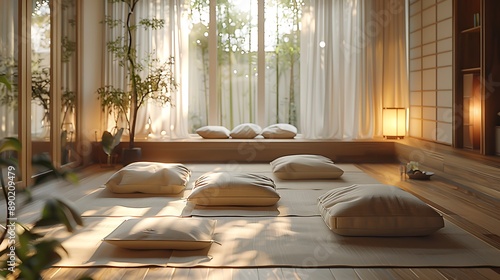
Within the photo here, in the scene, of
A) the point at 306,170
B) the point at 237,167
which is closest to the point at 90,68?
the point at 237,167

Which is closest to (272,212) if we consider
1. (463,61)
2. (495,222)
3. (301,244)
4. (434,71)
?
(301,244)

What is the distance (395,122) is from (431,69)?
81 cm

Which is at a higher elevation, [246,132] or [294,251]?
[246,132]

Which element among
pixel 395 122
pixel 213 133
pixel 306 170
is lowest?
pixel 306 170

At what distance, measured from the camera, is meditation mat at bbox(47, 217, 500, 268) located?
2.54 meters

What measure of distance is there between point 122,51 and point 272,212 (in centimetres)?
401

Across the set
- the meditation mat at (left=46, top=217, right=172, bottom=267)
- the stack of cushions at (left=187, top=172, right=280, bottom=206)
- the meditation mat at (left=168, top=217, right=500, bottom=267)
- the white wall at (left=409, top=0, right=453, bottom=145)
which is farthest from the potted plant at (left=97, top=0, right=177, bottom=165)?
the meditation mat at (left=168, top=217, right=500, bottom=267)

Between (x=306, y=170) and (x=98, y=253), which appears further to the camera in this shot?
(x=306, y=170)

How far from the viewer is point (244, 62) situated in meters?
7.30

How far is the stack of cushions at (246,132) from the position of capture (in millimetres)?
6840

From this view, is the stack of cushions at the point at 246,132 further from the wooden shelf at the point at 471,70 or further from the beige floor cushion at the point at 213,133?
the wooden shelf at the point at 471,70

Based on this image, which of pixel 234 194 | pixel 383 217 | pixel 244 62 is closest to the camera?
pixel 383 217

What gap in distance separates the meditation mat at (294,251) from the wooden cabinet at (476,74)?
6.68 feet

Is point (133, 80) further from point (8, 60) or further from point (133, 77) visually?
point (8, 60)
